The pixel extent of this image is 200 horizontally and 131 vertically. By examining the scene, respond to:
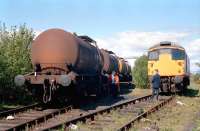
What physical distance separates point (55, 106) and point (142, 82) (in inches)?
846

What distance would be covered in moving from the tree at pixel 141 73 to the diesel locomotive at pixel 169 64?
11804 millimetres

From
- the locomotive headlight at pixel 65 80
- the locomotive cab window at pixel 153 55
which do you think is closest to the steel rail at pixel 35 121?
the locomotive headlight at pixel 65 80

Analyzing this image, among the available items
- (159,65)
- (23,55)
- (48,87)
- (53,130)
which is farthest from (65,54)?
(159,65)

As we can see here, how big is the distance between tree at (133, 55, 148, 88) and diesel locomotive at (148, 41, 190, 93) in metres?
11.8

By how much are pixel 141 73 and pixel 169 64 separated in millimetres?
12864

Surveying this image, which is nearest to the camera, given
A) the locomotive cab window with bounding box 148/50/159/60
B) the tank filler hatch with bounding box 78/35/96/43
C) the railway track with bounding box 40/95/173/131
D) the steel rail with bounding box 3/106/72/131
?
the steel rail with bounding box 3/106/72/131

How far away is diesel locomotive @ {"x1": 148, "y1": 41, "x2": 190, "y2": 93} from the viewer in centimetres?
2478

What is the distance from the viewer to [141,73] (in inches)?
1491

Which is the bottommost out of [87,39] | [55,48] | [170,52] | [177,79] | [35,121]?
[35,121]

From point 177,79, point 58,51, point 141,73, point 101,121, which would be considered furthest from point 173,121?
point 141,73

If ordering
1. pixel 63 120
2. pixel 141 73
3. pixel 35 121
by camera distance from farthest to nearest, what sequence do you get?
pixel 141 73
pixel 63 120
pixel 35 121

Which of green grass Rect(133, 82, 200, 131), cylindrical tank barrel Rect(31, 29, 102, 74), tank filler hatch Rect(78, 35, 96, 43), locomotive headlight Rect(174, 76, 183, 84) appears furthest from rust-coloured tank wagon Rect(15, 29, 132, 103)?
locomotive headlight Rect(174, 76, 183, 84)

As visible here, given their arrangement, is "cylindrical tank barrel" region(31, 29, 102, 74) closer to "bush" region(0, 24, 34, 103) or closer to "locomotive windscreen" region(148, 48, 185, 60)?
"bush" region(0, 24, 34, 103)

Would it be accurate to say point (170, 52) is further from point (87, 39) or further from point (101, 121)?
point (101, 121)
